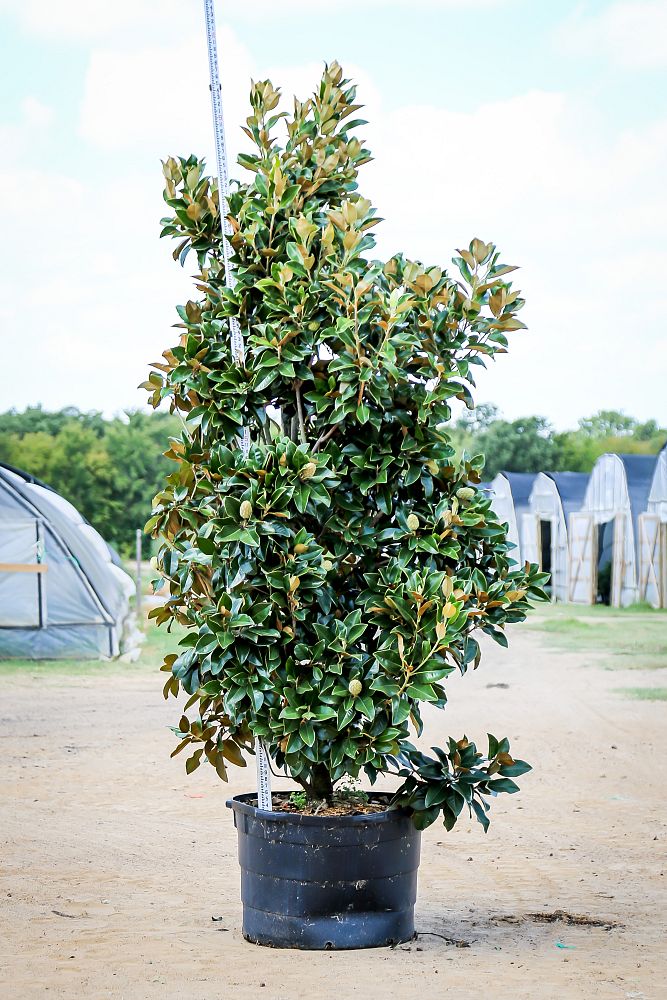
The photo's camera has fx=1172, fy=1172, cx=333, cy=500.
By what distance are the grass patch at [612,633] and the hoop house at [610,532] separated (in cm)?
82

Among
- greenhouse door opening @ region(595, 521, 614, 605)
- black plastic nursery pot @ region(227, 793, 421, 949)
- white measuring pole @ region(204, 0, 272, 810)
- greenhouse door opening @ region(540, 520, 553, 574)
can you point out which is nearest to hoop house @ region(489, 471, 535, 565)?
greenhouse door opening @ region(540, 520, 553, 574)

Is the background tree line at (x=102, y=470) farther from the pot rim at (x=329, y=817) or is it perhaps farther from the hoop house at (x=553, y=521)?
the pot rim at (x=329, y=817)

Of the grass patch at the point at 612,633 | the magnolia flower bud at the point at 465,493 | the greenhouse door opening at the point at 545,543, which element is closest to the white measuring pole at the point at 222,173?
the magnolia flower bud at the point at 465,493

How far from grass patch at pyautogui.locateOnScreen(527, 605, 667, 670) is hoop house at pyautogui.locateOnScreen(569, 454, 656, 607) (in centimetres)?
82

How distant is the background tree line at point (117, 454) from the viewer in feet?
127

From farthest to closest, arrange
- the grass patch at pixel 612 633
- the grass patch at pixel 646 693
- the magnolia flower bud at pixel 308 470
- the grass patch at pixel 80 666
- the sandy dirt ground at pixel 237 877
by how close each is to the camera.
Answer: the grass patch at pixel 612 633 → the grass patch at pixel 80 666 → the grass patch at pixel 646 693 → the magnolia flower bud at pixel 308 470 → the sandy dirt ground at pixel 237 877

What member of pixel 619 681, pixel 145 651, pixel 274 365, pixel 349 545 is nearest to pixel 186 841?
pixel 349 545

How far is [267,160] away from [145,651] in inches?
487

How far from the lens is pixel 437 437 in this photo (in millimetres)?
4727

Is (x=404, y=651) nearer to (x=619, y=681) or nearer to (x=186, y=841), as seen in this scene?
(x=186, y=841)

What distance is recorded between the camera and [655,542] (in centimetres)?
2366

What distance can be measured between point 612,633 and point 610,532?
7.30 m

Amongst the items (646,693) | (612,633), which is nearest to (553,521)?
(612,633)

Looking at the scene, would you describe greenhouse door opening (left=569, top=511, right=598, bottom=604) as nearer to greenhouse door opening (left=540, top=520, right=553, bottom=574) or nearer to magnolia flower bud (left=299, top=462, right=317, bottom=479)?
greenhouse door opening (left=540, top=520, right=553, bottom=574)
